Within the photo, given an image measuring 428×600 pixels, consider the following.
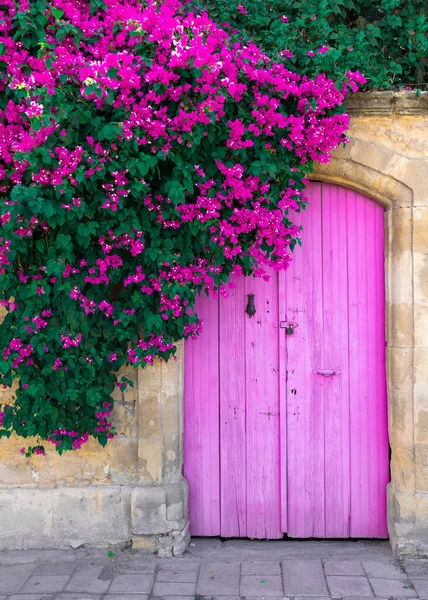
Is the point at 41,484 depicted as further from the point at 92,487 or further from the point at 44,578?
the point at 44,578

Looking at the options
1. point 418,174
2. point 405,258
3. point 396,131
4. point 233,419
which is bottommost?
point 233,419

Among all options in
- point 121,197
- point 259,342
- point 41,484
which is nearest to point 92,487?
point 41,484

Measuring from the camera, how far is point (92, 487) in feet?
13.3

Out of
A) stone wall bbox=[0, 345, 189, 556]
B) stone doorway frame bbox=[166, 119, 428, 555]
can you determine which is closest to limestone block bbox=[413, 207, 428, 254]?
stone doorway frame bbox=[166, 119, 428, 555]

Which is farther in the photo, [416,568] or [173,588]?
[416,568]

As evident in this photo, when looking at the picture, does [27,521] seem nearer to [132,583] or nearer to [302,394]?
[132,583]

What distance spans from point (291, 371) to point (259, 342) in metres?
0.30

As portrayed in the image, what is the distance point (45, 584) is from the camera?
3615 mm

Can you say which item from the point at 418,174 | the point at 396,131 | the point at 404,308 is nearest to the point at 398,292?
the point at 404,308

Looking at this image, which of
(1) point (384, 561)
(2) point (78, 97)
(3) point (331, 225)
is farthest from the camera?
(3) point (331, 225)

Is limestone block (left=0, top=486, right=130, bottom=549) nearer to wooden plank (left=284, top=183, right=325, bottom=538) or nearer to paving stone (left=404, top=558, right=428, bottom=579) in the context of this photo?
wooden plank (left=284, top=183, right=325, bottom=538)

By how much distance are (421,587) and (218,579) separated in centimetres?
120

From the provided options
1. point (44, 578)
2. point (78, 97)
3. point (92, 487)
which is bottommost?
point (44, 578)

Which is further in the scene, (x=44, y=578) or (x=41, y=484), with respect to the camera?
(x=41, y=484)
